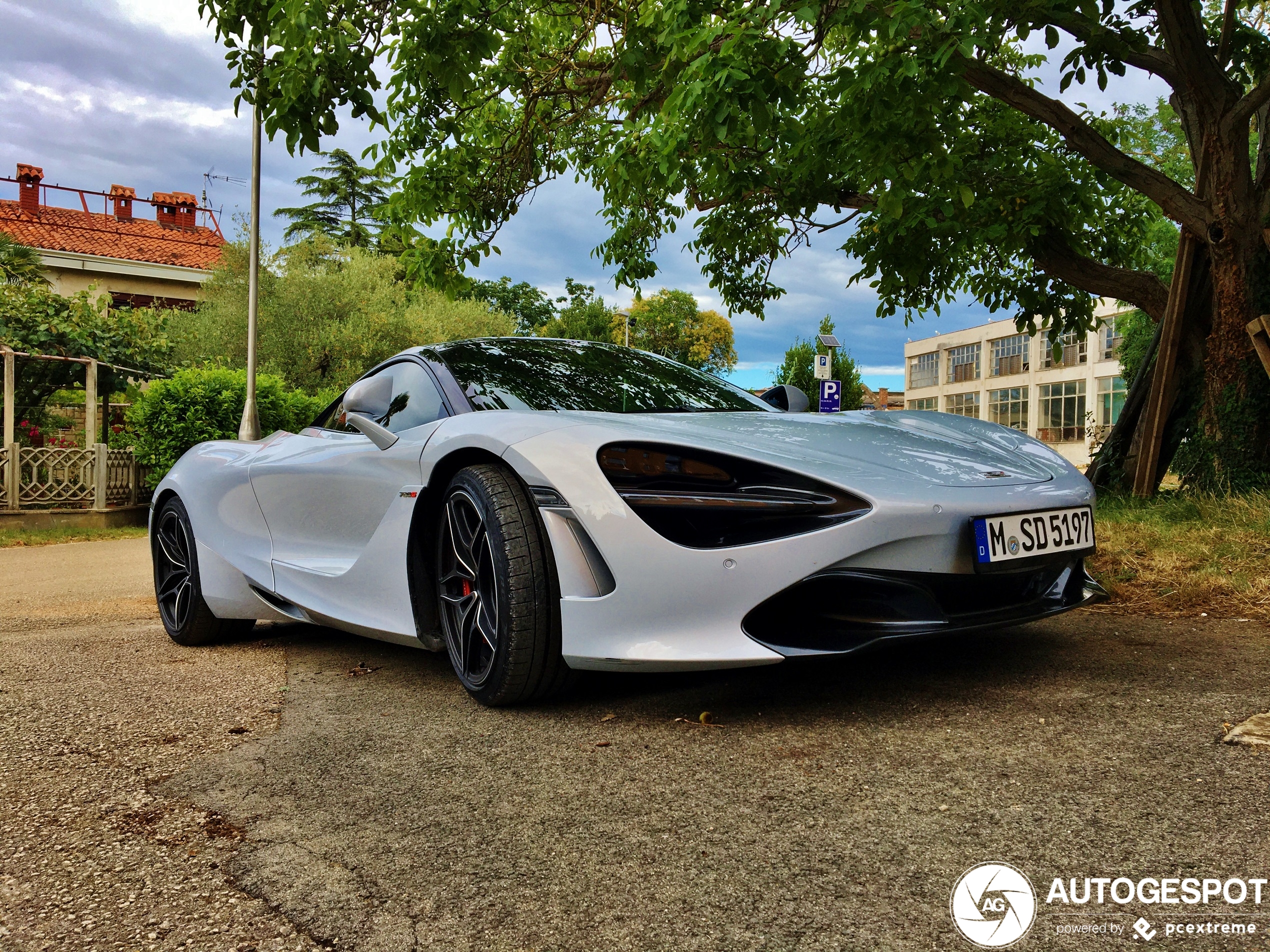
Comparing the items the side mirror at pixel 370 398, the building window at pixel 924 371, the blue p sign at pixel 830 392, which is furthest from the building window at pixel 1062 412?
the side mirror at pixel 370 398

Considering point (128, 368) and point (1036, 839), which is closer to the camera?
point (1036, 839)

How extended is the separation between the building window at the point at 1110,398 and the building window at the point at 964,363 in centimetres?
1187

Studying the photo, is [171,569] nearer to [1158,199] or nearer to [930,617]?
[930,617]

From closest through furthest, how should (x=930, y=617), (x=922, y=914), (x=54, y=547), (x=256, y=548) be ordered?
1. (x=922, y=914)
2. (x=930, y=617)
3. (x=256, y=548)
4. (x=54, y=547)

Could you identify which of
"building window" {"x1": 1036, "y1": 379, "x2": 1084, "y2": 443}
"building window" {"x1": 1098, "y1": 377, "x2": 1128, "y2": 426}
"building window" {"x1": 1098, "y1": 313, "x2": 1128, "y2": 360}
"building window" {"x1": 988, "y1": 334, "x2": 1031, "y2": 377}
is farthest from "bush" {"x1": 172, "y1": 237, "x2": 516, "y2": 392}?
"building window" {"x1": 988, "y1": 334, "x2": 1031, "y2": 377}

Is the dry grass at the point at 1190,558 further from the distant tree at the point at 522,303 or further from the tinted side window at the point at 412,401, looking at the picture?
the distant tree at the point at 522,303

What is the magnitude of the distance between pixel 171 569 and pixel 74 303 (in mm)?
13874

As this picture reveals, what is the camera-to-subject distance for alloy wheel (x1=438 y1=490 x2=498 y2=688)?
2.83 meters

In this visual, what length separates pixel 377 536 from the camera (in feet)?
10.8

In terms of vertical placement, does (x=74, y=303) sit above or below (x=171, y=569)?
above

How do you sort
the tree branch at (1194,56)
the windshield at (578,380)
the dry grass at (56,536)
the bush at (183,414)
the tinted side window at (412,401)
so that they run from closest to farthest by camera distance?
the windshield at (578,380), the tinted side window at (412,401), the tree branch at (1194,56), the dry grass at (56,536), the bush at (183,414)

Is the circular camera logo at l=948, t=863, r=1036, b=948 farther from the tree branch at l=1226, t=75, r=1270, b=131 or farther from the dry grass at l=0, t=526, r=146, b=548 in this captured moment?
the dry grass at l=0, t=526, r=146, b=548

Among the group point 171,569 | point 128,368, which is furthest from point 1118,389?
point 171,569

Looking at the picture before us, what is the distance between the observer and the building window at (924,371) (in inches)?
2484
